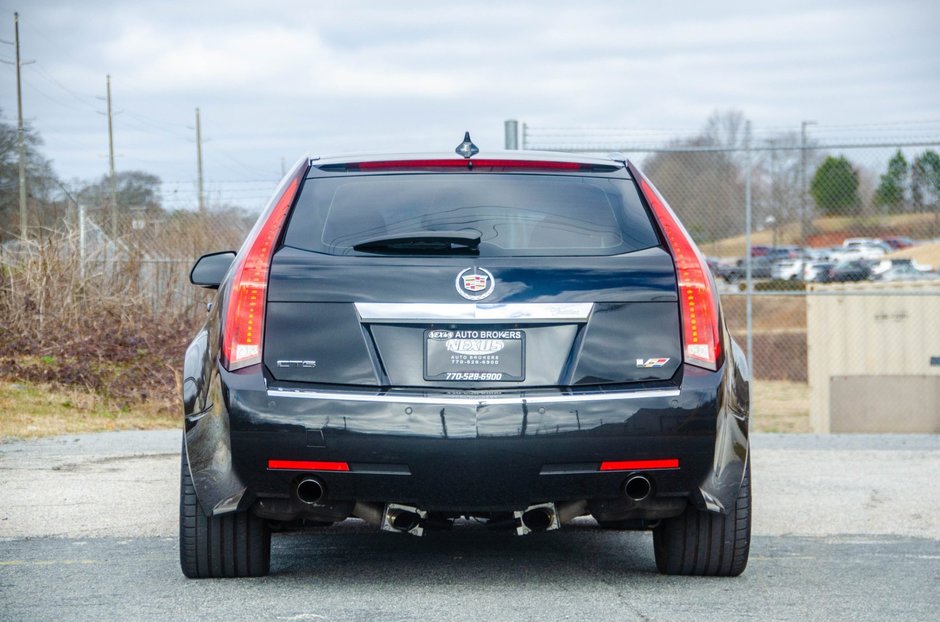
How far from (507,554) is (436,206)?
1623mm

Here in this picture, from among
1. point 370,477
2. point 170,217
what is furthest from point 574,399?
point 170,217

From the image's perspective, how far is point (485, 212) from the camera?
14.5 feet

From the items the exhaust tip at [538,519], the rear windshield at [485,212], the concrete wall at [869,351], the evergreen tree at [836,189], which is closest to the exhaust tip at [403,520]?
the exhaust tip at [538,519]

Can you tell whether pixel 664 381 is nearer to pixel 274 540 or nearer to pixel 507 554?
pixel 507 554

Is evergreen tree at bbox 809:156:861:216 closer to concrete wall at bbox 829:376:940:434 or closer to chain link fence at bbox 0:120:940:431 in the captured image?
chain link fence at bbox 0:120:940:431

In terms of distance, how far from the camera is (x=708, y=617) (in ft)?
13.3

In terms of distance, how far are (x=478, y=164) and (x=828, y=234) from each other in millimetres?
9546

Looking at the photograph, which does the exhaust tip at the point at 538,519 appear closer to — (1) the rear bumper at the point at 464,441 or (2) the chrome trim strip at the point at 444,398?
(1) the rear bumper at the point at 464,441

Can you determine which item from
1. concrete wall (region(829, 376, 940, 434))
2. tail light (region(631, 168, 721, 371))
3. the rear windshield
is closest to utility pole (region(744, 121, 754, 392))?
concrete wall (region(829, 376, 940, 434))

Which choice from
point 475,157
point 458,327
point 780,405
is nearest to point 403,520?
point 458,327

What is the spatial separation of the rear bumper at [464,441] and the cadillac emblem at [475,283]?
1.11 ft

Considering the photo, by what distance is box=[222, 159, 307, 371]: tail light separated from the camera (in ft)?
13.4

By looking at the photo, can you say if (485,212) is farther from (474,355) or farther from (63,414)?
(63,414)

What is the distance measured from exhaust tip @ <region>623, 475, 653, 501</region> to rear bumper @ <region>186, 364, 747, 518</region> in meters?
0.03
